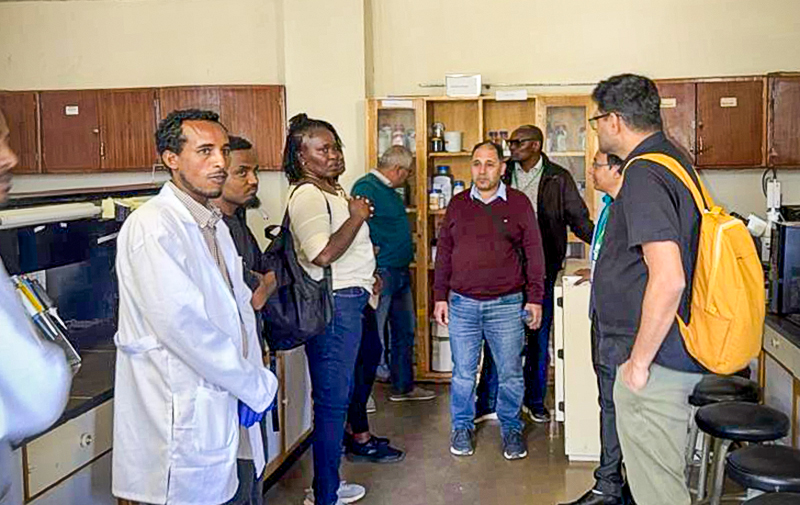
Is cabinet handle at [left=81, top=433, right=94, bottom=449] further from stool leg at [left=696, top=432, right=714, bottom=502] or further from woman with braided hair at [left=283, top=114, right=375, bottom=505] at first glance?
stool leg at [left=696, top=432, right=714, bottom=502]

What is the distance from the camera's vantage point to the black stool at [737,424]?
2.67 m

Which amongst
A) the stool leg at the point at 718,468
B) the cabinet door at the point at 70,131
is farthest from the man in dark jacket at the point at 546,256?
the cabinet door at the point at 70,131

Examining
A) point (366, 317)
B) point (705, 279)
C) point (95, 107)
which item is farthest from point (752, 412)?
point (95, 107)

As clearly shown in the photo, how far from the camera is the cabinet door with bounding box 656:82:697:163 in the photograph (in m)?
5.20

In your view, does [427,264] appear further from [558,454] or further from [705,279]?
[705,279]

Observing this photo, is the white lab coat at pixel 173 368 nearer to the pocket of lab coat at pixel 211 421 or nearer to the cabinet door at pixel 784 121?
the pocket of lab coat at pixel 211 421

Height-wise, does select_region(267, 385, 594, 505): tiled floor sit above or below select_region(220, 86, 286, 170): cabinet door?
below

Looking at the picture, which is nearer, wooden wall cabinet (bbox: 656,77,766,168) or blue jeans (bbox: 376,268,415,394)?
Result: blue jeans (bbox: 376,268,415,394)

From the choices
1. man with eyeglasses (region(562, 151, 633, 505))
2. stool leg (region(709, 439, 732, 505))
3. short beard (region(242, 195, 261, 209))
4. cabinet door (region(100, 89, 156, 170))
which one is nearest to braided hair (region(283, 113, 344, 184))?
short beard (region(242, 195, 261, 209))

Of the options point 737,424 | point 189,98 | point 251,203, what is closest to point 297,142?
point 251,203

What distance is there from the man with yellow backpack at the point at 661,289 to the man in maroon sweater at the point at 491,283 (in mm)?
1419

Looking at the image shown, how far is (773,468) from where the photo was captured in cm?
235

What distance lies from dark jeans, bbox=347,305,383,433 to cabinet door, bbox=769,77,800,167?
2876 millimetres

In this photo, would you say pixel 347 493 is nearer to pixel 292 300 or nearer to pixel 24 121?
pixel 292 300
